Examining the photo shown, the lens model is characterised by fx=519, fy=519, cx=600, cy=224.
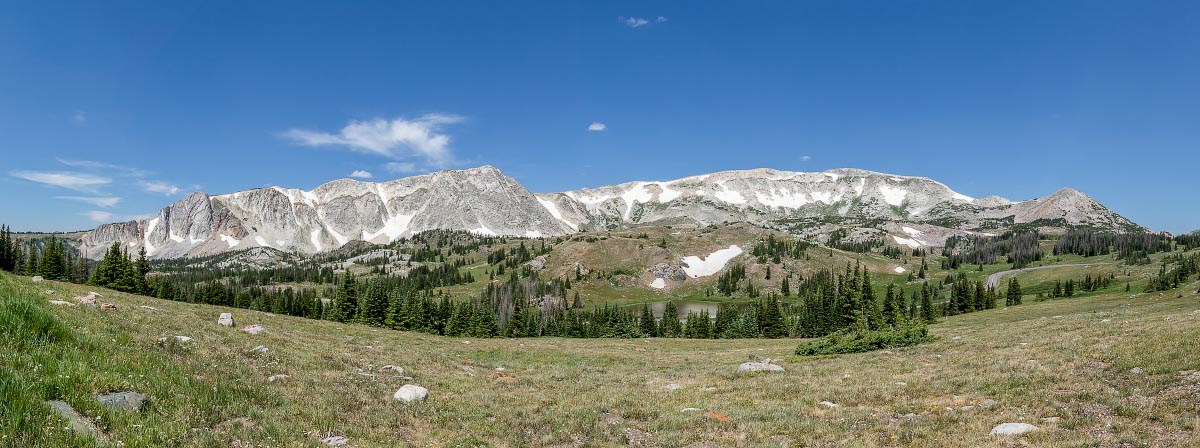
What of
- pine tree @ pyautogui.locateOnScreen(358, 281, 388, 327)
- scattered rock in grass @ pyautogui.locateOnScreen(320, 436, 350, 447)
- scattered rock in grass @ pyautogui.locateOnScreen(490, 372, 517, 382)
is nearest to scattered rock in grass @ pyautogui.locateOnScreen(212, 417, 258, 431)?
scattered rock in grass @ pyautogui.locateOnScreen(320, 436, 350, 447)

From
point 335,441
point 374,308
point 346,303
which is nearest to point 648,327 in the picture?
point 374,308

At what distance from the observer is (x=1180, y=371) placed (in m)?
16.5

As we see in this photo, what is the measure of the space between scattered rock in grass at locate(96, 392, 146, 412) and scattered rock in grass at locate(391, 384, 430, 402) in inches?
292

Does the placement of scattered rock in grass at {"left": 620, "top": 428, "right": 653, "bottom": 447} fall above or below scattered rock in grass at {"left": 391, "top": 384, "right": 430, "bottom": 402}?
below

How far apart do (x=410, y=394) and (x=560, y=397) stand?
19.2ft

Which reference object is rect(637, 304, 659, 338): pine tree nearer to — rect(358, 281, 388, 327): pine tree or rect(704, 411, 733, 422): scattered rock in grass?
rect(358, 281, 388, 327): pine tree

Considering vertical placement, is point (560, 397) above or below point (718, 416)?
below

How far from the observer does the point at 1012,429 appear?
13.2 meters

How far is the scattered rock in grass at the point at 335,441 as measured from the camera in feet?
39.0

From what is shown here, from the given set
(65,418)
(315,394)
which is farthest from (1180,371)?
(65,418)

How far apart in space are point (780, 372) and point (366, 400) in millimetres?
20198

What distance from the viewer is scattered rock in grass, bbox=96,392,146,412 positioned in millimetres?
9891

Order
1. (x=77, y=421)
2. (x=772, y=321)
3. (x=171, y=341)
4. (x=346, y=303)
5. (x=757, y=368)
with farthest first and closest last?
(x=772, y=321)
(x=346, y=303)
(x=757, y=368)
(x=171, y=341)
(x=77, y=421)

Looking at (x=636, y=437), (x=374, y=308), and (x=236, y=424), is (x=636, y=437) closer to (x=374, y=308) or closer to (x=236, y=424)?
(x=236, y=424)
